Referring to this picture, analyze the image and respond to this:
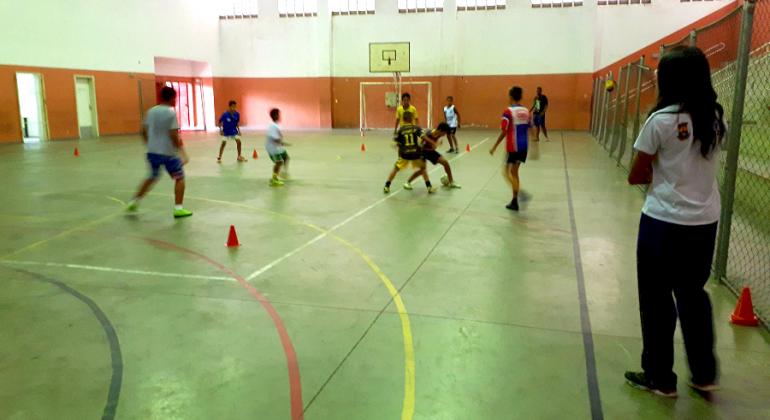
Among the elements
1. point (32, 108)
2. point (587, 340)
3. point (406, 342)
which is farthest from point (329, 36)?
point (587, 340)

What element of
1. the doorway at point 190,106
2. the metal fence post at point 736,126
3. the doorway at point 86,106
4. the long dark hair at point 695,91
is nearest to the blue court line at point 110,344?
the long dark hair at point 695,91

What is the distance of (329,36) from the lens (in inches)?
Result: 1256

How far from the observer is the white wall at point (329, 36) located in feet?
79.3

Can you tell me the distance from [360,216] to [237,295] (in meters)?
3.63

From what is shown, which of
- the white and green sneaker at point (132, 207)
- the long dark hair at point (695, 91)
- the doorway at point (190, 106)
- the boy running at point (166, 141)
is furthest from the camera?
the doorway at point (190, 106)

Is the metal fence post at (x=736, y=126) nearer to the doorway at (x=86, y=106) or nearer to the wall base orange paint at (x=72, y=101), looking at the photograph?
the wall base orange paint at (x=72, y=101)

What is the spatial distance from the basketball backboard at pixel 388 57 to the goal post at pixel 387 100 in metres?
1.17

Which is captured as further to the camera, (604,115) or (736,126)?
(604,115)

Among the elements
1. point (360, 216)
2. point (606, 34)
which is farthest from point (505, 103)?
point (360, 216)

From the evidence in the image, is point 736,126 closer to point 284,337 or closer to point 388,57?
point 284,337

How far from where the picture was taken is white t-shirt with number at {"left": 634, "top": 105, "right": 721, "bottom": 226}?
3.00m

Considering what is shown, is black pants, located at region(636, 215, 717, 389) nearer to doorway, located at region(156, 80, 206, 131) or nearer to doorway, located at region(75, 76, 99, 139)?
doorway, located at region(75, 76, 99, 139)

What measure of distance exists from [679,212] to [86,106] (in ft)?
90.1

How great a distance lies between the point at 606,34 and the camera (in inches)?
1125
